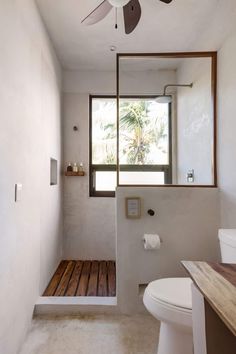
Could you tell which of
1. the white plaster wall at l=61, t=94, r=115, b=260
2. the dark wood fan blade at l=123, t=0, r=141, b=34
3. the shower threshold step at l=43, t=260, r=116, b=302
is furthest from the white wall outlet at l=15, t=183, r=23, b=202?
the white plaster wall at l=61, t=94, r=115, b=260

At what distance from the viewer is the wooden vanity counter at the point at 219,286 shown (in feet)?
2.43

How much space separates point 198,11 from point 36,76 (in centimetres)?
151

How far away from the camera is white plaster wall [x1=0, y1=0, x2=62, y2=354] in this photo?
4.86 ft

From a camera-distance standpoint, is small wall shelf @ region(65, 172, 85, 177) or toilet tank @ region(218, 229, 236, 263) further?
small wall shelf @ region(65, 172, 85, 177)

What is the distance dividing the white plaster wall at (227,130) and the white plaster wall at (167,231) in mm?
152

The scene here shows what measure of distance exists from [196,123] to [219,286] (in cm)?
199

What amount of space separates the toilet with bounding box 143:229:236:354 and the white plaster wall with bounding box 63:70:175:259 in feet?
5.91

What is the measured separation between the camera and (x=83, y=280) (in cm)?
270

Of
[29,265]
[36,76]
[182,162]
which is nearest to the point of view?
[29,265]

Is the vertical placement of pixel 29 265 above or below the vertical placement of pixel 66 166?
below

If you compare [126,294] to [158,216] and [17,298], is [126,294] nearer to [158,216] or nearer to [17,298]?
[158,216]

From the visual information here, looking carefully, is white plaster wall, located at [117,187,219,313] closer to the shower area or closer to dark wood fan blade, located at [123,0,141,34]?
the shower area

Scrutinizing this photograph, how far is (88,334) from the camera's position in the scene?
6.21 ft

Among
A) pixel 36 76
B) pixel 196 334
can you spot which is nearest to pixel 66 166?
pixel 36 76
